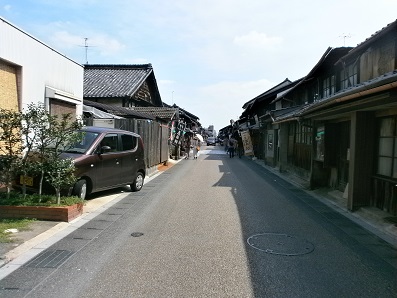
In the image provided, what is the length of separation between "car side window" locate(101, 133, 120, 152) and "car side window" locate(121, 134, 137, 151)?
1.22ft

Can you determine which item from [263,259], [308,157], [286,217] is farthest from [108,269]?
[308,157]

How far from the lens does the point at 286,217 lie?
7859 mm

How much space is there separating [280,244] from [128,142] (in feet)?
21.6

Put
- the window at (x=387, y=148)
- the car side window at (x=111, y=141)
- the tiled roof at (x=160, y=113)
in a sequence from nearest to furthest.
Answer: the window at (x=387, y=148) < the car side window at (x=111, y=141) < the tiled roof at (x=160, y=113)

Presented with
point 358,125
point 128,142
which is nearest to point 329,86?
point 358,125

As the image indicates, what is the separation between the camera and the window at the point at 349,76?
11.6 meters

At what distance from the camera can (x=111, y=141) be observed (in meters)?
9.92

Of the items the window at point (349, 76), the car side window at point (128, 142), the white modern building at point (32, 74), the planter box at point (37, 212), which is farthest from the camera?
the window at point (349, 76)

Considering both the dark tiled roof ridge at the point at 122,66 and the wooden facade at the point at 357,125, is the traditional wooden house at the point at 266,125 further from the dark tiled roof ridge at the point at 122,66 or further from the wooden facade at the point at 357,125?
the dark tiled roof ridge at the point at 122,66

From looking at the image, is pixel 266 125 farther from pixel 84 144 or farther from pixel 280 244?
pixel 280 244

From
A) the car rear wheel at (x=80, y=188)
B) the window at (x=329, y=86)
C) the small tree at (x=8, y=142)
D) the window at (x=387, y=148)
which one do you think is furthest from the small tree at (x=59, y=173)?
Result: the window at (x=329, y=86)

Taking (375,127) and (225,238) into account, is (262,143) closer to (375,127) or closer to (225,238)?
(375,127)

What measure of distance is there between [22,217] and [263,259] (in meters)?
4.81

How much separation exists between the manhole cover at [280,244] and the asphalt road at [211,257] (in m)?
0.02
